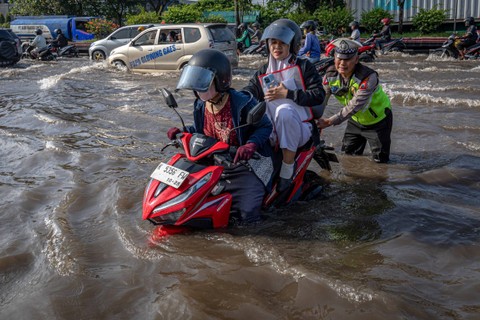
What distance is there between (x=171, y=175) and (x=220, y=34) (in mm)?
12316

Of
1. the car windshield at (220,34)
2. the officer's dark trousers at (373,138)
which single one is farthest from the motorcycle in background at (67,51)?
the officer's dark trousers at (373,138)

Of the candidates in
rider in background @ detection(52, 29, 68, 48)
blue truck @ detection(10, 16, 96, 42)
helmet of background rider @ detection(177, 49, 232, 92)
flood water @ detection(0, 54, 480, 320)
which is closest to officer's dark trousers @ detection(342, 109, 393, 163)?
flood water @ detection(0, 54, 480, 320)

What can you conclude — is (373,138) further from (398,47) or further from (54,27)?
(54,27)

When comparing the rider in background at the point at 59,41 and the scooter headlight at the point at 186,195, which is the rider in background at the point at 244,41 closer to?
the rider in background at the point at 59,41

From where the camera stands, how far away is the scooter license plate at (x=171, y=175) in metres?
3.90

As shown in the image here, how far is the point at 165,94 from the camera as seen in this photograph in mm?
4195

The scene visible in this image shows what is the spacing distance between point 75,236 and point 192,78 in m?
1.67

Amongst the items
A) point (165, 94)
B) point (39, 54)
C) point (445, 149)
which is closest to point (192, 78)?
point (165, 94)

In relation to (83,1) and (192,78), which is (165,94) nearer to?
(192,78)

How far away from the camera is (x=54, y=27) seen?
32.3 meters

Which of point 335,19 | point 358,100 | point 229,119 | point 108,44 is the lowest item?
point 358,100

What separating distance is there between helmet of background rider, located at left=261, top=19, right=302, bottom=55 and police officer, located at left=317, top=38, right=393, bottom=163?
2.93 feet

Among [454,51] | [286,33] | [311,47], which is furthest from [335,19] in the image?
[286,33]

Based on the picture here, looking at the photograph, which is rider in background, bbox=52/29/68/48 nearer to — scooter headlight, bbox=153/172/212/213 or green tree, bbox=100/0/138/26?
green tree, bbox=100/0/138/26
